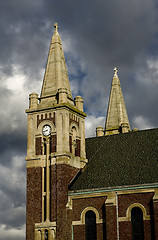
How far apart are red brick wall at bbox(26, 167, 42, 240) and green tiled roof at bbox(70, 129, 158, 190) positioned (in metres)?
3.53

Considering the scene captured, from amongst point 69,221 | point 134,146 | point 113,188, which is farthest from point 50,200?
point 134,146

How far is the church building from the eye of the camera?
4103cm

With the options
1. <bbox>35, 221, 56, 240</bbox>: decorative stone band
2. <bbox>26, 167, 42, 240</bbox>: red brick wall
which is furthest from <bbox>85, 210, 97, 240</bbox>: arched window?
<bbox>26, 167, 42, 240</bbox>: red brick wall

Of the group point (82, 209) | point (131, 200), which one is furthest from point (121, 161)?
point (82, 209)

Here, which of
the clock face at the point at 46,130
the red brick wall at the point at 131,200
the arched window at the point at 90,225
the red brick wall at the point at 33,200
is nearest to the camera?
the red brick wall at the point at 131,200

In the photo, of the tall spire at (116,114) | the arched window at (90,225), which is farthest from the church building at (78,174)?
the tall spire at (116,114)

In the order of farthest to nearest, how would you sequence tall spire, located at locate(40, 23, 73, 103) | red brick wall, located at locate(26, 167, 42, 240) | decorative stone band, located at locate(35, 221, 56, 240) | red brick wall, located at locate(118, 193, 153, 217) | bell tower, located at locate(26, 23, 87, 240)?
1. tall spire, located at locate(40, 23, 73, 103)
2. red brick wall, located at locate(26, 167, 42, 240)
3. bell tower, located at locate(26, 23, 87, 240)
4. decorative stone band, located at locate(35, 221, 56, 240)
5. red brick wall, located at locate(118, 193, 153, 217)

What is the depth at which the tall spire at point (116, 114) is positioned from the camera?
59556 millimetres

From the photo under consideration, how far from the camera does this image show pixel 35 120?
4831 cm

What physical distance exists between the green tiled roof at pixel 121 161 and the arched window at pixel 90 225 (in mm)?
2575

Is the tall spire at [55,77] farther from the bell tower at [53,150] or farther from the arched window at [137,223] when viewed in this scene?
the arched window at [137,223]

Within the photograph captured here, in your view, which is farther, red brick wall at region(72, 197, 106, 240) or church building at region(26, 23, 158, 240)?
red brick wall at region(72, 197, 106, 240)

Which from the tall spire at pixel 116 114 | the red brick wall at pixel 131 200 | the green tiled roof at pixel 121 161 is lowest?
the red brick wall at pixel 131 200

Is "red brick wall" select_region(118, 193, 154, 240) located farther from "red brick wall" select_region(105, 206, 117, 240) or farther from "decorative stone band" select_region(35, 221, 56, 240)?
"decorative stone band" select_region(35, 221, 56, 240)
